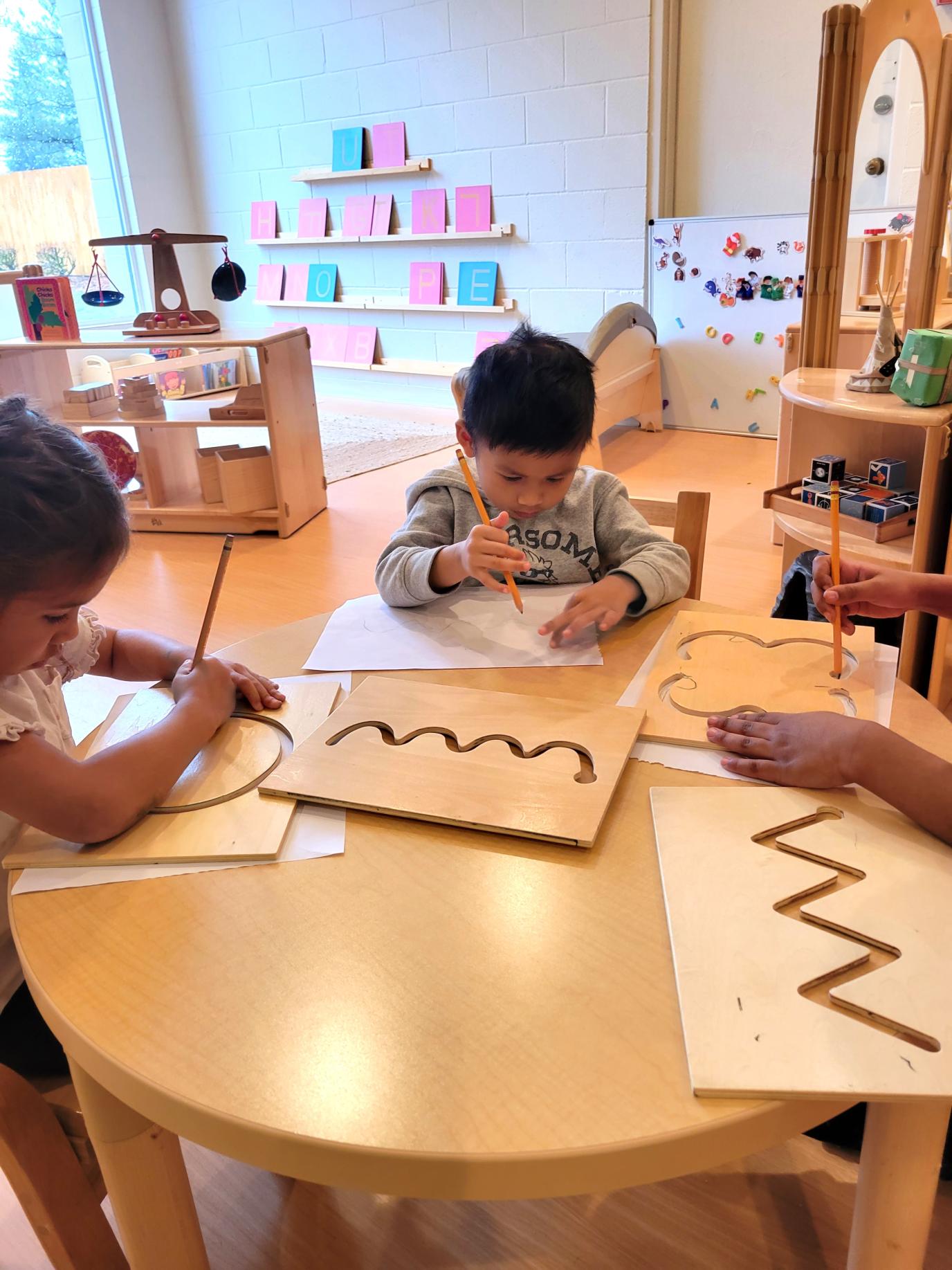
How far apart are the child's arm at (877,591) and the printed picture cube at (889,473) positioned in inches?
46.3

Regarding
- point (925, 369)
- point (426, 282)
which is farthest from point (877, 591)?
point (426, 282)

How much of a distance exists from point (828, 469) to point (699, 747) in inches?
60.8

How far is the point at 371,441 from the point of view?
4.32 metres

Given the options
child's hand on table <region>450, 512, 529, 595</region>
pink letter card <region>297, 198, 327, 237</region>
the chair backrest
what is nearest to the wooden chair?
child's hand on table <region>450, 512, 529, 595</region>

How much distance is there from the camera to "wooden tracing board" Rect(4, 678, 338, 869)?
26.0 inches

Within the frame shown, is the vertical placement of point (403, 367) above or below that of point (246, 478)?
above

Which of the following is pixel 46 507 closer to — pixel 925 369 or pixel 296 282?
pixel 925 369

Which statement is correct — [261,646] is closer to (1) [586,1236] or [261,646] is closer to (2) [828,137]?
(1) [586,1236]

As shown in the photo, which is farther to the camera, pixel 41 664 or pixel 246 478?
pixel 246 478

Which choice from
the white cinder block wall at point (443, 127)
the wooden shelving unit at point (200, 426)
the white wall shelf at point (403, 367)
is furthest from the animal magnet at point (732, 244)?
the wooden shelving unit at point (200, 426)

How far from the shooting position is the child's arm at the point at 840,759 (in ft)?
2.11

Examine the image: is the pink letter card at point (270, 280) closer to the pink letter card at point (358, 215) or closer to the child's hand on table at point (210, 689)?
the pink letter card at point (358, 215)

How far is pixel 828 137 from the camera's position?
1.88 m

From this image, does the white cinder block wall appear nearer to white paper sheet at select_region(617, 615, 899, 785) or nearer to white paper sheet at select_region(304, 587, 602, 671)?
white paper sheet at select_region(304, 587, 602, 671)
